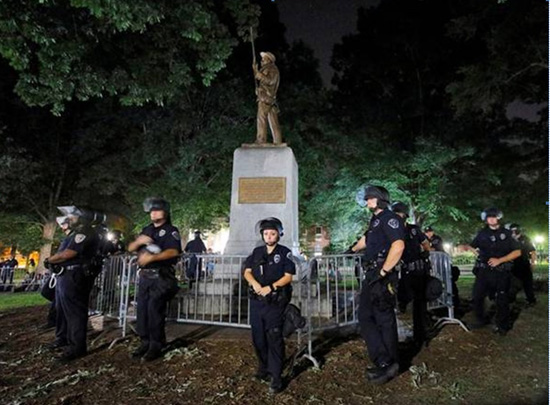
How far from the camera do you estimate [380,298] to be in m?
3.73

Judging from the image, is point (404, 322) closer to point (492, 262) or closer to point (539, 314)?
point (492, 262)

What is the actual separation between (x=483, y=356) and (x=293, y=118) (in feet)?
51.6

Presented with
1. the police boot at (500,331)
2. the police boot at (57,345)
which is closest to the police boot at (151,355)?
the police boot at (57,345)

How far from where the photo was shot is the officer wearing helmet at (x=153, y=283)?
4383 millimetres

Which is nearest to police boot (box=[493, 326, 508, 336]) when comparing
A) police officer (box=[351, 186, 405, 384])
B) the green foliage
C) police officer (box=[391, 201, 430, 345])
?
police officer (box=[391, 201, 430, 345])

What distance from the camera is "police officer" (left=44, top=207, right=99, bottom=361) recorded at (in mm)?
4566

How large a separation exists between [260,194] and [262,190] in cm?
9

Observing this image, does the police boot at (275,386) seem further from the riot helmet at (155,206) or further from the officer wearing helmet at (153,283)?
the riot helmet at (155,206)

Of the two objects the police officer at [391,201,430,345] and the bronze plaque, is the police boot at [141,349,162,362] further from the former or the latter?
the bronze plaque

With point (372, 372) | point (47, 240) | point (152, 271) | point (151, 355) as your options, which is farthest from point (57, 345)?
point (47, 240)

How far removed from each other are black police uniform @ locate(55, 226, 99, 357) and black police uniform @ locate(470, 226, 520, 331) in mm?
5686

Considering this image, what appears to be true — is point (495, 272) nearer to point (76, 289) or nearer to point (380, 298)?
point (380, 298)

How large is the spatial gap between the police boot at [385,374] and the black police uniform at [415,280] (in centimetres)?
158

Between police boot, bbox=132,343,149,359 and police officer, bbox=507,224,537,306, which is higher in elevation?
police officer, bbox=507,224,537,306
